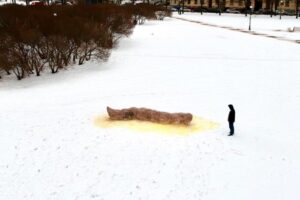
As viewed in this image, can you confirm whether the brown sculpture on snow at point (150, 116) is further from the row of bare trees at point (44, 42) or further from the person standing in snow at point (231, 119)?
the row of bare trees at point (44, 42)

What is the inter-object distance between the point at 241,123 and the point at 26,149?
7406 mm

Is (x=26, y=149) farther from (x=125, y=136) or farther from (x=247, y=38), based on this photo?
(x=247, y=38)

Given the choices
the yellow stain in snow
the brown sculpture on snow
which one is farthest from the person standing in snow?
the brown sculpture on snow

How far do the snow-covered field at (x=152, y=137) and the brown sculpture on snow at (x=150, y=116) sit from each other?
1.00 metres

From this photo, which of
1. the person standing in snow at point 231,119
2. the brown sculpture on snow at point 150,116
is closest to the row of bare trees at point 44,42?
the brown sculpture on snow at point 150,116

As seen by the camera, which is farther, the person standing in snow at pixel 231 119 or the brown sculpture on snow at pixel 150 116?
the brown sculpture on snow at pixel 150 116

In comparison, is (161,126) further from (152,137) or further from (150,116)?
(152,137)

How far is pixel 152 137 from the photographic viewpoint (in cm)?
1362

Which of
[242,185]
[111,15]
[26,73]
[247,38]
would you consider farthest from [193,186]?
[247,38]

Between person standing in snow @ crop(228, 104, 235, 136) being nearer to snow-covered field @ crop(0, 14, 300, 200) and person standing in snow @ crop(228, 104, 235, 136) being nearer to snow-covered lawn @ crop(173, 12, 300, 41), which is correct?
snow-covered field @ crop(0, 14, 300, 200)

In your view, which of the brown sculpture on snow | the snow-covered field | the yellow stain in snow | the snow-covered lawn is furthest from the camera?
the snow-covered lawn

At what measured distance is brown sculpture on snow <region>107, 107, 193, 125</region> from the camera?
14641mm

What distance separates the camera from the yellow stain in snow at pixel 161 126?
14188 mm

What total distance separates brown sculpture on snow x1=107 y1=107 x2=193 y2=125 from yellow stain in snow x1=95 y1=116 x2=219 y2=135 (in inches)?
6.8
